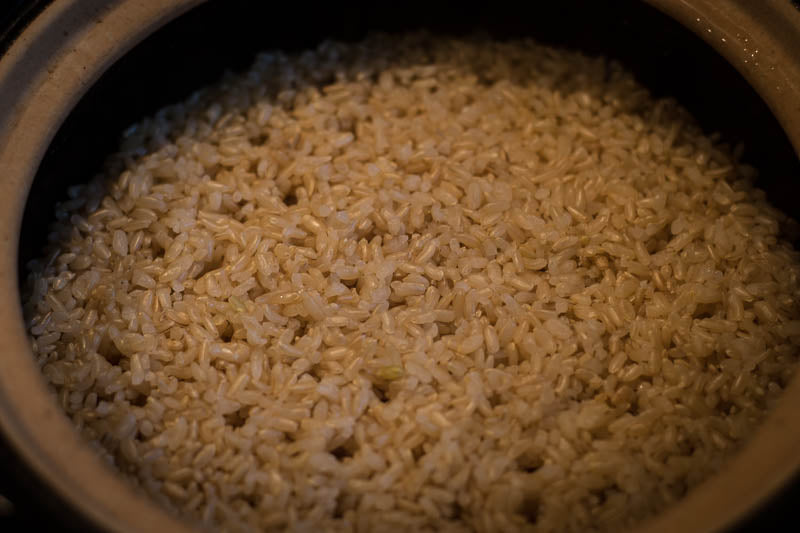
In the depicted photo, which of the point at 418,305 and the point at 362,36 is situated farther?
the point at 362,36

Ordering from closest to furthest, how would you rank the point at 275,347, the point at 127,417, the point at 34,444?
the point at 34,444
the point at 127,417
the point at 275,347

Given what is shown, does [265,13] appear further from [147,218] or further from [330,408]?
[330,408]

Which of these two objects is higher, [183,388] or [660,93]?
[660,93]

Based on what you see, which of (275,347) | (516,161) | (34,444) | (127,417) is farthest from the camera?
(516,161)

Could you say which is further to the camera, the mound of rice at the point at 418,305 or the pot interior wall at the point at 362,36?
the pot interior wall at the point at 362,36

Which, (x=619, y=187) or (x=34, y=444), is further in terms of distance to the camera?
(x=619, y=187)

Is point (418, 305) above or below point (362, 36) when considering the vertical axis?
below

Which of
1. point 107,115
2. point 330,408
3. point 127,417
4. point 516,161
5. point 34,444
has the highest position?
point 516,161

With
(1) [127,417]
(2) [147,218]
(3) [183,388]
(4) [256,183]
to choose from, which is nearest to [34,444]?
(1) [127,417]
